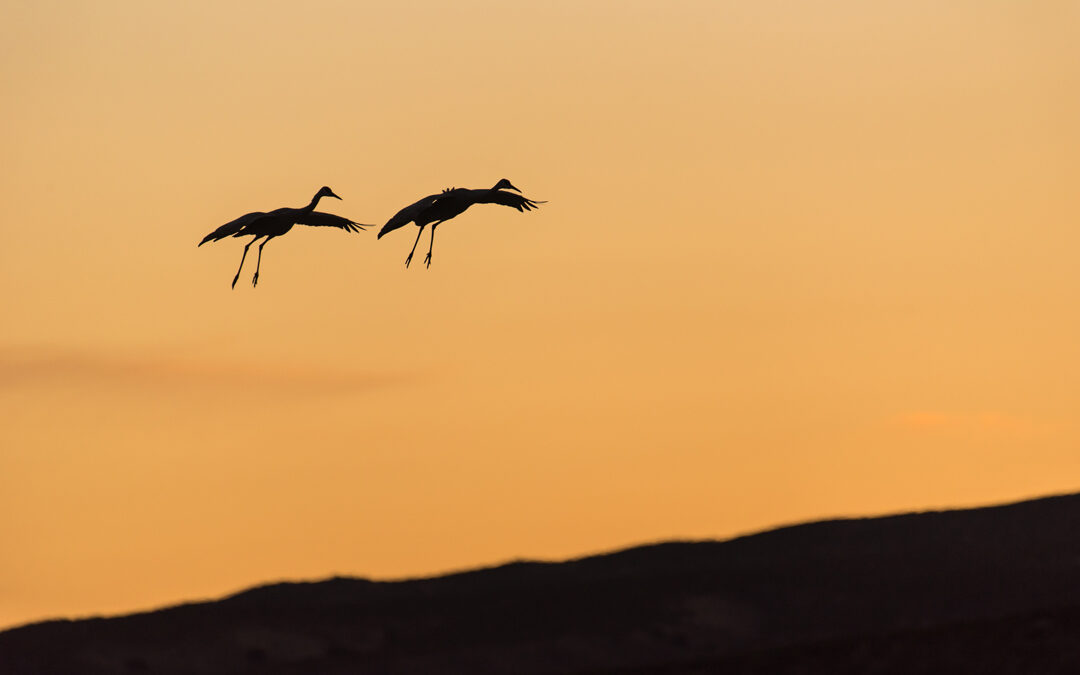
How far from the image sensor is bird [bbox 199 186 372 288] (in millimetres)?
52500

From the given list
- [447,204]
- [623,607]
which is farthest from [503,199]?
[623,607]

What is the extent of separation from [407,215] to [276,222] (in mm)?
5500

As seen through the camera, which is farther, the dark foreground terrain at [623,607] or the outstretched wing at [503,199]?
the dark foreground terrain at [623,607]

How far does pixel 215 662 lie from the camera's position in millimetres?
136750

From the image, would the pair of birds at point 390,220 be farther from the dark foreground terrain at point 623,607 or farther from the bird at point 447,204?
the dark foreground terrain at point 623,607

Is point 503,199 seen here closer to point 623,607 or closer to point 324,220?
point 324,220

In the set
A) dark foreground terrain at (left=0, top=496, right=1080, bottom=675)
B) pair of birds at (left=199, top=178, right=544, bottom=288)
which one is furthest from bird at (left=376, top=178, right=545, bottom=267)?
dark foreground terrain at (left=0, top=496, right=1080, bottom=675)

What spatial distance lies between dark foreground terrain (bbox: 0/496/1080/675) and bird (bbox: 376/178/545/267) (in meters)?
73.1

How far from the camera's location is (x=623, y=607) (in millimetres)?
141375

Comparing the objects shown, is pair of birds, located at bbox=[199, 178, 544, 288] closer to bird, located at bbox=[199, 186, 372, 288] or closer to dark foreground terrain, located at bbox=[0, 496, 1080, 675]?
bird, located at bbox=[199, 186, 372, 288]

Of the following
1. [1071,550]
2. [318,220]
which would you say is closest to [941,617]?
[1071,550]

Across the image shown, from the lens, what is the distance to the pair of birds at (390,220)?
5197 cm

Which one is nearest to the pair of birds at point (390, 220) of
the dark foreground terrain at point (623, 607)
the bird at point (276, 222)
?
the bird at point (276, 222)

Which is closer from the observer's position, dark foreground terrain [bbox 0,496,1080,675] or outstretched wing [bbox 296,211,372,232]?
outstretched wing [bbox 296,211,372,232]
